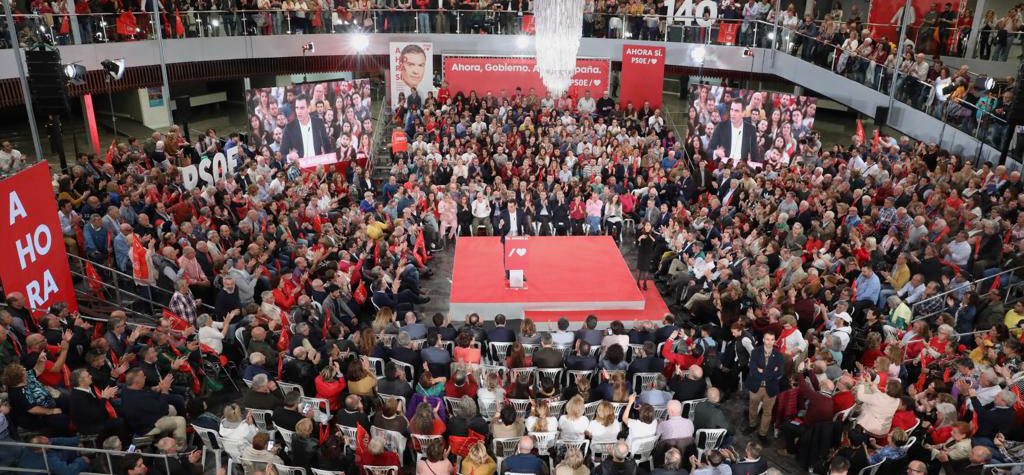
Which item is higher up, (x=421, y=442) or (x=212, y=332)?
(x=212, y=332)

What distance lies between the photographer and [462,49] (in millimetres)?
23078

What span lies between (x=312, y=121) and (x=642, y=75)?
9.20 meters

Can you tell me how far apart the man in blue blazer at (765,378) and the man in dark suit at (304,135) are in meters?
11.2

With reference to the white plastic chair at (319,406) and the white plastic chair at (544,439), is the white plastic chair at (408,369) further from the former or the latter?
the white plastic chair at (544,439)

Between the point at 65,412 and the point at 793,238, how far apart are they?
33.6ft

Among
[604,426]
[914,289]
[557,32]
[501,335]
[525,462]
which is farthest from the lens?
[557,32]

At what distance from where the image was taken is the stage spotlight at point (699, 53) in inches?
854

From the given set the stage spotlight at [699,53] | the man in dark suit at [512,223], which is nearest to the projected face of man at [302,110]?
the man in dark suit at [512,223]

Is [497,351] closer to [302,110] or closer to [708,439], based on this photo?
[708,439]

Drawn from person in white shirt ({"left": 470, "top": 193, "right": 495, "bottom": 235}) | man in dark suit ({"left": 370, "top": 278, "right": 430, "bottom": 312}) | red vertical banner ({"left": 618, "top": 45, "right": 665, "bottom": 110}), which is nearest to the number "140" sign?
red vertical banner ({"left": 618, "top": 45, "right": 665, "bottom": 110})

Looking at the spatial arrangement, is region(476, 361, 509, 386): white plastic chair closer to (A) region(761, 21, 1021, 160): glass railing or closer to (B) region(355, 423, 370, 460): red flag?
(B) region(355, 423, 370, 460): red flag

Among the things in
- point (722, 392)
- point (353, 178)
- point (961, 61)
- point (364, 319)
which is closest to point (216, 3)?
point (353, 178)

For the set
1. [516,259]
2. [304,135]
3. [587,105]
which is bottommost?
[516,259]

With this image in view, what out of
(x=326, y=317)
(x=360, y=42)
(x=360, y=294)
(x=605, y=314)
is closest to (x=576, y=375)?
(x=605, y=314)
